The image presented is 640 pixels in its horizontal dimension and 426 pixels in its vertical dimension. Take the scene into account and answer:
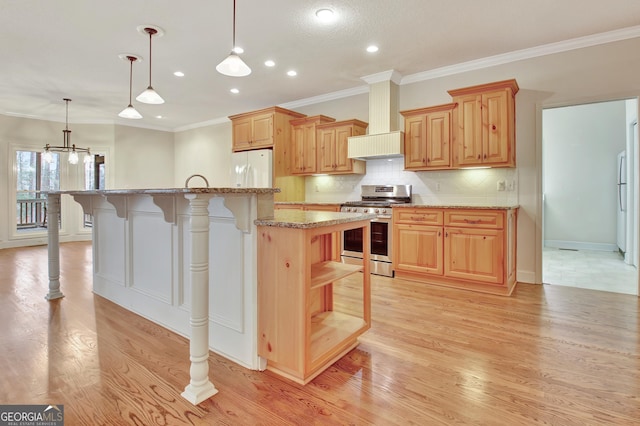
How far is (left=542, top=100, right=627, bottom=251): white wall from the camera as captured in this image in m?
5.86

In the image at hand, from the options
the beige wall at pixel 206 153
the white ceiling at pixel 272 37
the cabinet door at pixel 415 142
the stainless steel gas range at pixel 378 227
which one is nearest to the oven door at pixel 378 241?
the stainless steel gas range at pixel 378 227

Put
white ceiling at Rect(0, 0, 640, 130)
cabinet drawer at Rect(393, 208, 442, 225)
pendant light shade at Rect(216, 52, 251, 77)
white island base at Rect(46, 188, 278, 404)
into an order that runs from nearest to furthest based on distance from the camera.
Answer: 1. white island base at Rect(46, 188, 278, 404)
2. pendant light shade at Rect(216, 52, 251, 77)
3. white ceiling at Rect(0, 0, 640, 130)
4. cabinet drawer at Rect(393, 208, 442, 225)

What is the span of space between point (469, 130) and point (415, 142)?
2.15ft

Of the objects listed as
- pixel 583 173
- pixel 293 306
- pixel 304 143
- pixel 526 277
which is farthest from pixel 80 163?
pixel 583 173

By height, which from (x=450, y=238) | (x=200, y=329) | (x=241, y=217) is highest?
(x=241, y=217)

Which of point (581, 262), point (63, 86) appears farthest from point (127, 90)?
point (581, 262)

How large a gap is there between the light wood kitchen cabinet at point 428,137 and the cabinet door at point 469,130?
4.3 inches

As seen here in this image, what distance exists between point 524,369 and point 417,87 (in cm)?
377

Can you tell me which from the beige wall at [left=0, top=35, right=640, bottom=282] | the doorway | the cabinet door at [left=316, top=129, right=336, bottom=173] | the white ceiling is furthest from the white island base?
the doorway

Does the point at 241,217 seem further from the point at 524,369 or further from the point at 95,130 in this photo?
the point at 95,130

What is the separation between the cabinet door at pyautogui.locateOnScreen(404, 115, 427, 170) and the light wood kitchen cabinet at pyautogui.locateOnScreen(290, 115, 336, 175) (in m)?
1.47

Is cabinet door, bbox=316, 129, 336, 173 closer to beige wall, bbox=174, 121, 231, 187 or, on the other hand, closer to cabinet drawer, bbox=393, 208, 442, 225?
cabinet drawer, bbox=393, 208, 442, 225

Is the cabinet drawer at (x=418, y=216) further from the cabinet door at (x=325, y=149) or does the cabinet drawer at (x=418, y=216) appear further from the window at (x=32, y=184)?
the window at (x=32, y=184)

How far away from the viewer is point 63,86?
16.5 feet
